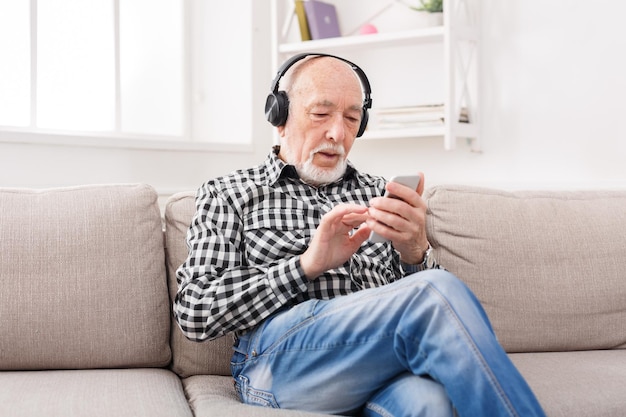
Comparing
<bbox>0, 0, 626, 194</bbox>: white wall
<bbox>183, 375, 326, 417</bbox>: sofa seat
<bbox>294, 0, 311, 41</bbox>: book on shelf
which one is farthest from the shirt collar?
<bbox>294, 0, 311, 41</bbox>: book on shelf

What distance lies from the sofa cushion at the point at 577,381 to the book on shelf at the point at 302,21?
6.08 ft

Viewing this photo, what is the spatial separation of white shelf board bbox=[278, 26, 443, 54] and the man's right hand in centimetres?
173

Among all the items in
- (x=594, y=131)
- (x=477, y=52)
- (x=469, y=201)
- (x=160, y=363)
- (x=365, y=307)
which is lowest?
(x=160, y=363)

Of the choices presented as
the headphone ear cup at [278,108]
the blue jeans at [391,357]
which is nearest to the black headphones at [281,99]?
the headphone ear cup at [278,108]

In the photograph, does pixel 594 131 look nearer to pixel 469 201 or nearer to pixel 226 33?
pixel 469 201

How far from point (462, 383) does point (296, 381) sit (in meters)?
0.36

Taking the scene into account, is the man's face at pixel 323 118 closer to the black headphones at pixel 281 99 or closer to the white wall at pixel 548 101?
the black headphones at pixel 281 99

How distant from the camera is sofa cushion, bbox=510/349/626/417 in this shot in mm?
1609

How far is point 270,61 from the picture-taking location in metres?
3.49

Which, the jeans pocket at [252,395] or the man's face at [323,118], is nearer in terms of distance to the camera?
the jeans pocket at [252,395]

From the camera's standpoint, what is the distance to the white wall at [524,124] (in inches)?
118

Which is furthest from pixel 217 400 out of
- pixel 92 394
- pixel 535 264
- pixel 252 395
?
pixel 535 264

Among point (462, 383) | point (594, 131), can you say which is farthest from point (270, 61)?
point (462, 383)

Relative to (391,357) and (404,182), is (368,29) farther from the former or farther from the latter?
(391,357)
